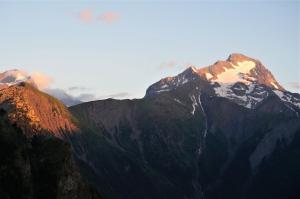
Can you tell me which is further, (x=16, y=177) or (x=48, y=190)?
(x=48, y=190)

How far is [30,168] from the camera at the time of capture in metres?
191

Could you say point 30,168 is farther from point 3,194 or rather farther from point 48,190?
point 3,194

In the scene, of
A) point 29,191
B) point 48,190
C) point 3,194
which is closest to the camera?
point 3,194

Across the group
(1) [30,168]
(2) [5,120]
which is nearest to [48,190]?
(1) [30,168]

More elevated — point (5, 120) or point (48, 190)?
point (5, 120)

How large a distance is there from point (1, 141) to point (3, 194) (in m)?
21.2

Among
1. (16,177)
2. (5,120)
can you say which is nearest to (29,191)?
(16,177)

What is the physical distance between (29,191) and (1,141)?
15.1 m

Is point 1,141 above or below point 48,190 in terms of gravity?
above

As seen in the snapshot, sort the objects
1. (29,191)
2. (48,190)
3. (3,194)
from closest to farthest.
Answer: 1. (3,194)
2. (29,191)
3. (48,190)

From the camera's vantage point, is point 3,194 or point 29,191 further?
point 29,191

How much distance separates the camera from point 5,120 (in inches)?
7810

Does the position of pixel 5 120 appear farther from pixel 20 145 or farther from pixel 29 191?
pixel 29 191

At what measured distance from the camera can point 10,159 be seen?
7160 inches
